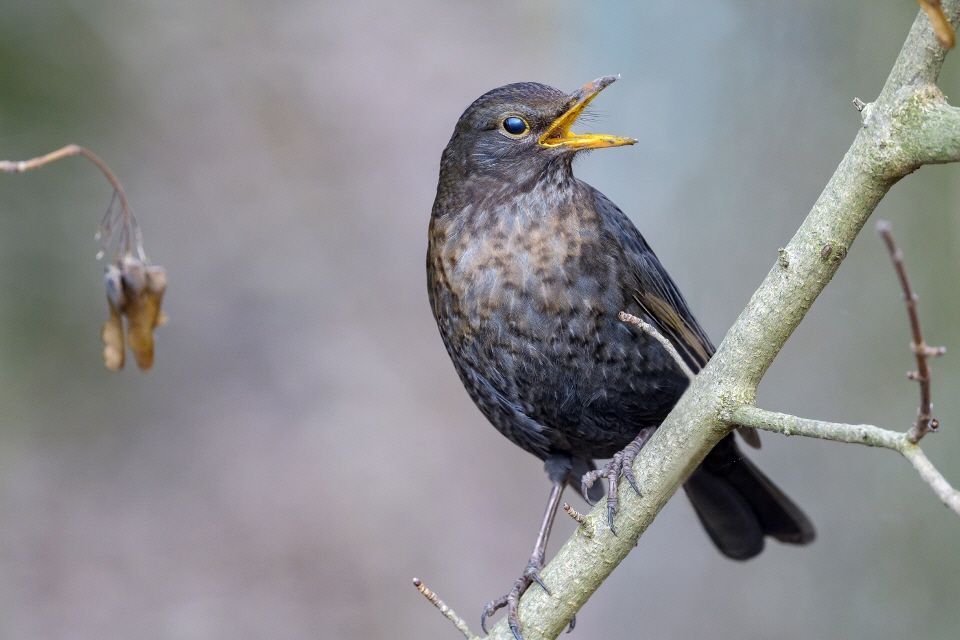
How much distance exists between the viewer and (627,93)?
4453 mm

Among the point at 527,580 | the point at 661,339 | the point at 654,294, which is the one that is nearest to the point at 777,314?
the point at 661,339

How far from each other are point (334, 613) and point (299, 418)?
4.66 ft

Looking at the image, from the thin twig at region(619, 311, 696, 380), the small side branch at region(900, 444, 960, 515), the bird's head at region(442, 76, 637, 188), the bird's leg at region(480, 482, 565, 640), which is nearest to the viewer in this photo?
the small side branch at region(900, 444, 960, 515)

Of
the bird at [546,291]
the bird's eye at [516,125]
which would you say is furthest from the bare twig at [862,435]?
the bird's eye at [516,125]

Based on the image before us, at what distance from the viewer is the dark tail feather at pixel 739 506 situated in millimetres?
3295

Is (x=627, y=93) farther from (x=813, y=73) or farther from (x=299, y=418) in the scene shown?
(x=299, y=418)

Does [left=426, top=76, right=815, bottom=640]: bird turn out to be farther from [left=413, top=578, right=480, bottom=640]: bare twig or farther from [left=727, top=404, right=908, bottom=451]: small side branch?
[left=727, top=404, right=908, bottom=451]: small side branch

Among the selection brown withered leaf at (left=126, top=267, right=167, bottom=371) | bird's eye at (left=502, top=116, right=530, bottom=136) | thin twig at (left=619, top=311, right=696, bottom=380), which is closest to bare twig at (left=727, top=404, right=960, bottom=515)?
thin twig at (left=619, top=311, right=696, bottom=380)

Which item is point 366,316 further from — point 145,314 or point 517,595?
point 145,314

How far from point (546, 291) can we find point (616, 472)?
55 cm

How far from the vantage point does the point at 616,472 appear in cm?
264

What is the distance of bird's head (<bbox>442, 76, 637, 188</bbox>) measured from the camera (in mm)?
2848

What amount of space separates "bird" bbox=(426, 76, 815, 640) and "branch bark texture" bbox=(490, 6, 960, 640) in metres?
0.19

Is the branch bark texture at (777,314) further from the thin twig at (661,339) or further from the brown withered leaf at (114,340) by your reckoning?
the brown withered leaf at (114,340)
